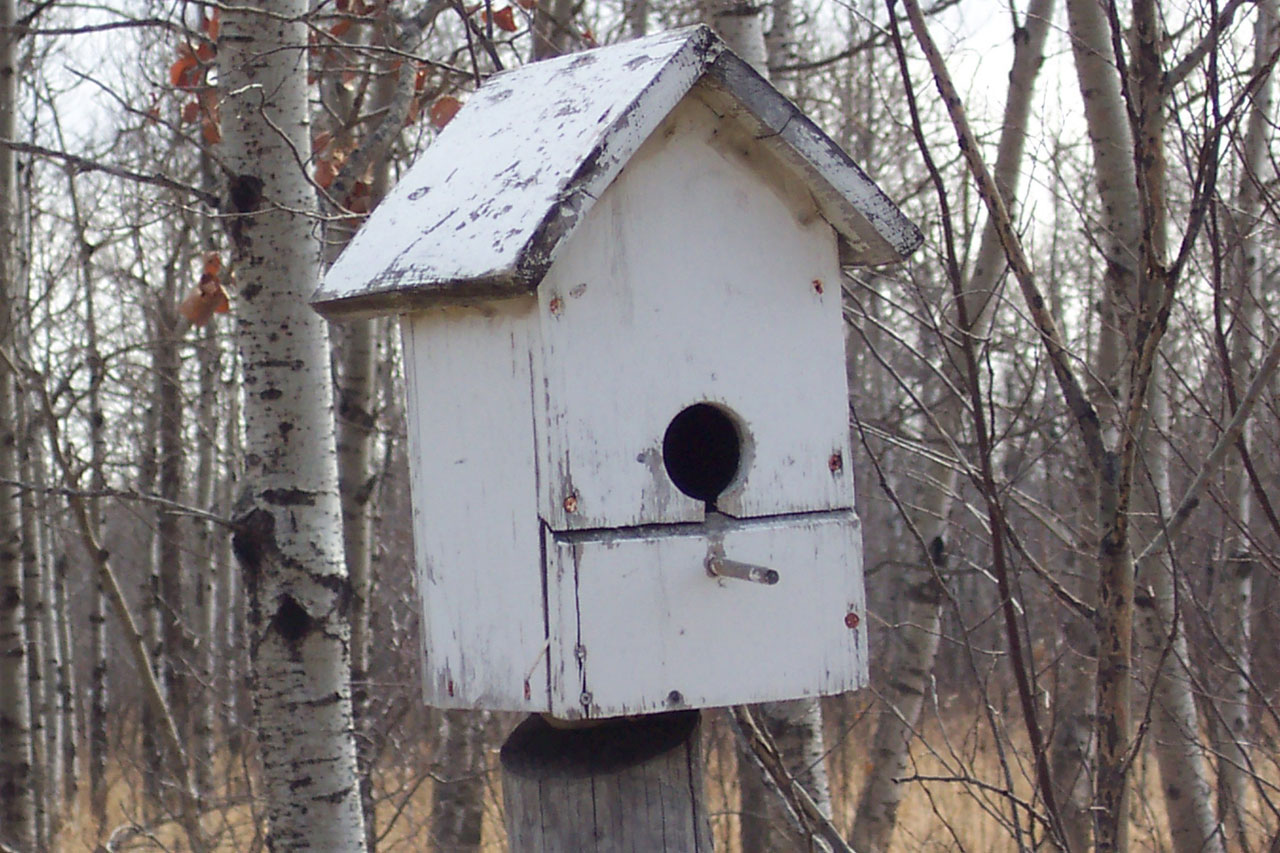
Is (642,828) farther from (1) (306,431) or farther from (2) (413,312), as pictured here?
(1) (306,431)

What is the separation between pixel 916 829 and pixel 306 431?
5.70m

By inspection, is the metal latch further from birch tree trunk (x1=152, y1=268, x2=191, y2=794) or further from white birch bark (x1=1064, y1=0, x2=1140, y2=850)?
birch tree trunk (x1=152, y1=268, x2=191, y2=794)

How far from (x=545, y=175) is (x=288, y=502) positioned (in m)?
1.71

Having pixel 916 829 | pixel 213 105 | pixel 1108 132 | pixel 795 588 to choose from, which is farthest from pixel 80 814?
pixel 795 588

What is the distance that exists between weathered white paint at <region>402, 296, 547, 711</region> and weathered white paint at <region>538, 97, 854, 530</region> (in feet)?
0.22

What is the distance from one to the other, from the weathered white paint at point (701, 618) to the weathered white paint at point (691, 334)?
36mm

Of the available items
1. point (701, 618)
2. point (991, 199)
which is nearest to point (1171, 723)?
point (991, 199)

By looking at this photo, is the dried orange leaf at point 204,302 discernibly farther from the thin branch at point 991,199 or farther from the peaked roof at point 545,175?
the thin branch at point 991,199

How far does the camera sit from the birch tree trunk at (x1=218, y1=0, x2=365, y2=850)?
3.25m

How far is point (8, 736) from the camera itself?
6.26 meters

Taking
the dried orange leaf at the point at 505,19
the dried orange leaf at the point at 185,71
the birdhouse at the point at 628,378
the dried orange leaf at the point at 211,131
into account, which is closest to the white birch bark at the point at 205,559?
the dried orange leaf at the point at 211,131

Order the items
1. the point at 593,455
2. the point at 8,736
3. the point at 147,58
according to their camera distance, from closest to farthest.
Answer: the point at 593,455 < the point at 8,736 < the point at 147,58

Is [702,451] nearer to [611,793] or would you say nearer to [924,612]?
[611,793]

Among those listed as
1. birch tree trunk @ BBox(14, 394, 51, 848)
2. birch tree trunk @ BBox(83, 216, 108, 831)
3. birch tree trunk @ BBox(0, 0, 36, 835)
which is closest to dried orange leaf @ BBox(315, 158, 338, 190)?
birch tree trunk @ BBox(0, 0, 36, 835)
